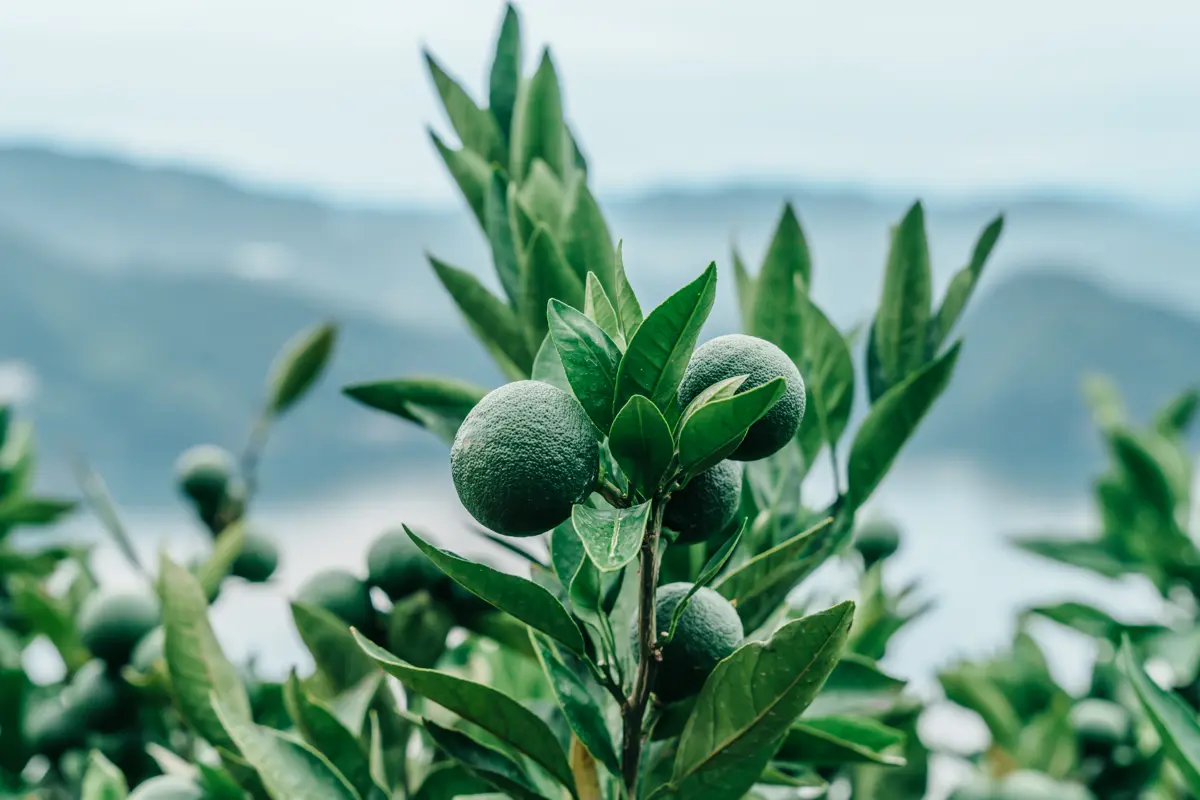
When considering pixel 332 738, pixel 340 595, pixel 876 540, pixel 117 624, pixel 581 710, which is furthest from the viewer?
pixel 876 540

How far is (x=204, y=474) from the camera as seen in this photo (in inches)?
41.4

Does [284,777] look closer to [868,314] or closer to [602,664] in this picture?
[602,664]

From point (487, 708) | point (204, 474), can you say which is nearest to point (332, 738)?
point (487, 708)

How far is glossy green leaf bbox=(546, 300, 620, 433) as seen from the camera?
1.36ft

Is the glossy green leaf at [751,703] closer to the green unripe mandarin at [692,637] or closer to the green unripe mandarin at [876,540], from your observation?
the green unripe mandarin at [692,637]

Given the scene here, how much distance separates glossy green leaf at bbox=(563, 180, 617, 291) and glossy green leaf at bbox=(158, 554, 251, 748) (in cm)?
29

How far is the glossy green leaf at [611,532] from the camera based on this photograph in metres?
0.37

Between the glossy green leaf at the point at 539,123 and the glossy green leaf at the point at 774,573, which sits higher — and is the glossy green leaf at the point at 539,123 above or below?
above

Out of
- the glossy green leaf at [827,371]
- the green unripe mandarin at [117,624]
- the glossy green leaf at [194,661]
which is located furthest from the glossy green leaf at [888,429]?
the green unripe mandarin at [117,624]

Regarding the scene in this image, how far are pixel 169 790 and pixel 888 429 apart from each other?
0.47 m

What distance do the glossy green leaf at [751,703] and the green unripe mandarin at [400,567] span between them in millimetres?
239

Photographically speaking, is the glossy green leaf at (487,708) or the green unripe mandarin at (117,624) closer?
the glossy green leaf at (487,708)

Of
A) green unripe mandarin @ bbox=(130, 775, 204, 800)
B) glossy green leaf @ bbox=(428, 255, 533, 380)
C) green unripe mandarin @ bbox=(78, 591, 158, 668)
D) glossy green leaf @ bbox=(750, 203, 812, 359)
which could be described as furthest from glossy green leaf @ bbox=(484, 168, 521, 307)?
green unripe mandarin @ bbox=(78, 591, 158, 668)

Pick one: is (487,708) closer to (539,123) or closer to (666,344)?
(666,344)
